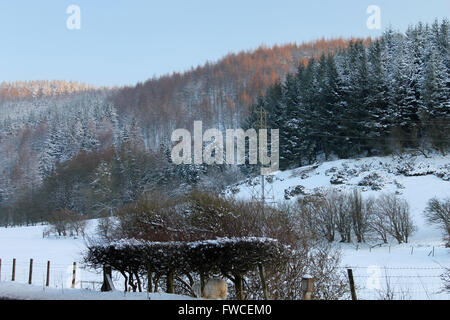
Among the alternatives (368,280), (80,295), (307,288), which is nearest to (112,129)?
(368,280)

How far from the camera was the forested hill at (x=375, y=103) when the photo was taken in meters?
47.1

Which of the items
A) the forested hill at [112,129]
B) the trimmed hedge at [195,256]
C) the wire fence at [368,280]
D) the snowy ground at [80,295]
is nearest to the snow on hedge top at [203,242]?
the trimmed hedge at [195,256]

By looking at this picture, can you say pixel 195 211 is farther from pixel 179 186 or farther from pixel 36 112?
pixel 36 112

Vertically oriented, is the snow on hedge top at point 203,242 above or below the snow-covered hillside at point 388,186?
above

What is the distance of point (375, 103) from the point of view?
51.0 m

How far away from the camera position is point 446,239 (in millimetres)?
27812

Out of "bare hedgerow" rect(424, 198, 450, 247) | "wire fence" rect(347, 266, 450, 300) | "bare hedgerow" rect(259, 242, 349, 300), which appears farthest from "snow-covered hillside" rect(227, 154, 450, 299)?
"bare hedgerow" rect(259, 242, 349, 300)

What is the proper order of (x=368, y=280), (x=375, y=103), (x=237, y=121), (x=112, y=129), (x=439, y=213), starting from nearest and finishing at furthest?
(x=368, y=280) → (x=439, y=213) → (x=375, y=103) → (x=237, y=121) → (x=112, y=129)

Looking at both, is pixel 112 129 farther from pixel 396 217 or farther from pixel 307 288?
pixel 307 288

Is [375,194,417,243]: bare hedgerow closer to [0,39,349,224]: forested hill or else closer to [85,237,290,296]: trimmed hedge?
[85,237,290,296]: trimmed hedge

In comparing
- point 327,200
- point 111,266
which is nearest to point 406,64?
point 327,200

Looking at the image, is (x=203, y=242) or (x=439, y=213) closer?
(x=203, y=242)

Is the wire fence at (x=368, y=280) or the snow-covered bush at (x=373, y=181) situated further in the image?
the snow-covered bush at (x=373, y=181)

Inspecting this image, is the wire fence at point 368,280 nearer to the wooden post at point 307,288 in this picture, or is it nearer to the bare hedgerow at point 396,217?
the wooden post at point 307,288
